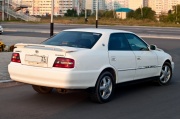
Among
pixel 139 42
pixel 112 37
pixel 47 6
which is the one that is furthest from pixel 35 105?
pixel 47 6

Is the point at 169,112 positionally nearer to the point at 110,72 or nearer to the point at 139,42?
the point at 110,72

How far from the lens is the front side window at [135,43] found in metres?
9.04

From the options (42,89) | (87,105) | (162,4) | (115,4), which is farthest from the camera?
(115,4)

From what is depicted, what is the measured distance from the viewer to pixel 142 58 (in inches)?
358

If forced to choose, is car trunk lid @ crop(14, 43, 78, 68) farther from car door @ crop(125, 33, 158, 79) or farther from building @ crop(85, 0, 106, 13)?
building @ crop(85, 0, 106, 13)

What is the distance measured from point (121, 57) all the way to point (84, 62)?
1.22m

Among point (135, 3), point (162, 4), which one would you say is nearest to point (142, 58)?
point (135, 3)

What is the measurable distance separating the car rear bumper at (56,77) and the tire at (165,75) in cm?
300

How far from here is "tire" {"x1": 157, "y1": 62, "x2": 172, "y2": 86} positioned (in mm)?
10156

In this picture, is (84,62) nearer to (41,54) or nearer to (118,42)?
(41,54)

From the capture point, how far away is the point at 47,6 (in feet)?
488

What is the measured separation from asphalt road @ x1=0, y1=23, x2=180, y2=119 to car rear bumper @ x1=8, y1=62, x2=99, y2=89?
44cm

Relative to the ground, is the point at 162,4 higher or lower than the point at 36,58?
higher

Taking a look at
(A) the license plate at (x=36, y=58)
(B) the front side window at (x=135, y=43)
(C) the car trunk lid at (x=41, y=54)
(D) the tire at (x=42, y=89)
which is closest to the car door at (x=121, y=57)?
(B) the front side window at (x=135, y=43)
